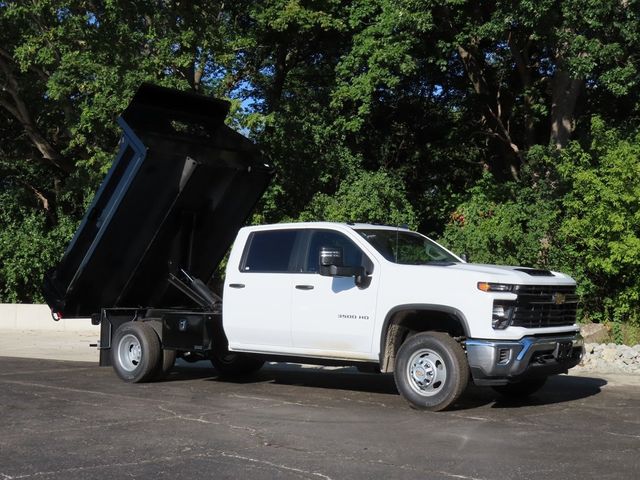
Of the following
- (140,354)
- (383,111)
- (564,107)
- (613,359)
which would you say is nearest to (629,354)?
(613,359)

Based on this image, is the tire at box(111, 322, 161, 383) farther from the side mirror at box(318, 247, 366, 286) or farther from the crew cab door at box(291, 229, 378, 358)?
the side mirror at box(318, 247, 366, 286)

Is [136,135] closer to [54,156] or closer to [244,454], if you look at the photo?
[244,454]

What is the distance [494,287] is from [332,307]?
6.26 ft

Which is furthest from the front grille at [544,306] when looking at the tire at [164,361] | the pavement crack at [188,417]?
the tire at [164,361]

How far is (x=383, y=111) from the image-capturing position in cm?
2373

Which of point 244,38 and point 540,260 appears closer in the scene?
point 540,260

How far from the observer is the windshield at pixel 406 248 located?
377 inches

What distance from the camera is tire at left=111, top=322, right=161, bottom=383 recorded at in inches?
432

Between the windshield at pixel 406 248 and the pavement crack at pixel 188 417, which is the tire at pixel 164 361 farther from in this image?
the windshield at pixel 406 248

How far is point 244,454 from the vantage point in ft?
22.2

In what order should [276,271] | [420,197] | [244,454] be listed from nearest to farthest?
1. [244,454]
2. [276,271]
3. [420,197]

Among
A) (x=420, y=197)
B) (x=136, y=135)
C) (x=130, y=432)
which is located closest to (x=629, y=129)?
(x=420, y=197)

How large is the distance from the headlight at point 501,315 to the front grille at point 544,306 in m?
0.07

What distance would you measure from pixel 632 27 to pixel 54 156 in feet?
54.3
